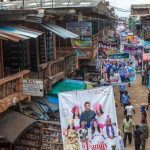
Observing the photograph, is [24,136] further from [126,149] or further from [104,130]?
[126,149]

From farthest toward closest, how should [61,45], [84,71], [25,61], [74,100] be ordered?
[84,71], [61,45], [25,61], [74,100]

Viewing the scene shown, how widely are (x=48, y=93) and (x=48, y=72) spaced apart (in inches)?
32.2

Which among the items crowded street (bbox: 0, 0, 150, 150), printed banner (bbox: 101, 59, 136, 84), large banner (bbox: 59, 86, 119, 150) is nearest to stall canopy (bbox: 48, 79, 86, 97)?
crowded street (bbox: 0, 0, 150, 150)

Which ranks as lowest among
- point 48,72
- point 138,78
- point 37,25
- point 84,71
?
point 138,78

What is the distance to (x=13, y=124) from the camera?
476 inches

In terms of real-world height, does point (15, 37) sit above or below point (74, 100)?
above

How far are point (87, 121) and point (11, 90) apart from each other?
3.67 meters

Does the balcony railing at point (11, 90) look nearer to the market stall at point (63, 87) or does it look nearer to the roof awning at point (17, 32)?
the roof awning at point (17, 32)

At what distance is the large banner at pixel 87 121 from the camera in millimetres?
9812

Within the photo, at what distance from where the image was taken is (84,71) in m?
25.9

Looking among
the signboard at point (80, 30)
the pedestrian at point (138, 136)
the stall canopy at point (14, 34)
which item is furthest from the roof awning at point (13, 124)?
the signboard at point (80, 30)

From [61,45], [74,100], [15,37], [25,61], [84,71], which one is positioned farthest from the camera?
[84,71]

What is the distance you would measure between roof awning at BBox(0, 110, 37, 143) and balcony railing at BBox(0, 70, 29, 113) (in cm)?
48

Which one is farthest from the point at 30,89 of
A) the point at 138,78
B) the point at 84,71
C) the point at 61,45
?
the point at 138,78
